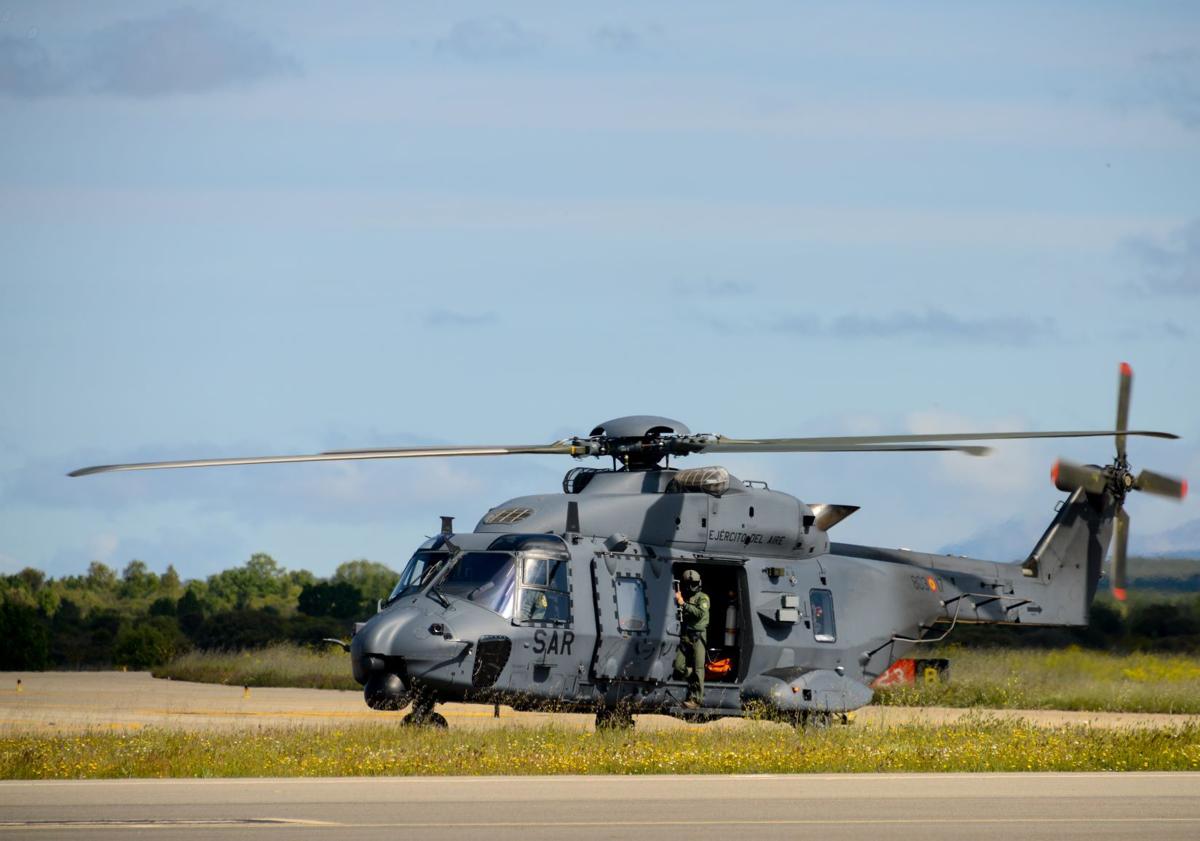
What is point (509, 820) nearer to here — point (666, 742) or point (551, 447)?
point (666, 742)

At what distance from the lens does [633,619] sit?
72.1 feet

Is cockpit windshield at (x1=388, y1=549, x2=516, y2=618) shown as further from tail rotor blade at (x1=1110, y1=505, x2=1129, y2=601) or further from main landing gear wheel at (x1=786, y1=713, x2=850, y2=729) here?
tail rotor blade at (x1=1110, y1=505, x2=1129, y2=601)

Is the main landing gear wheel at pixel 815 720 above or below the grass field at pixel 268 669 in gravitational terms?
above

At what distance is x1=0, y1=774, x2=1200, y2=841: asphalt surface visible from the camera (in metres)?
12.8

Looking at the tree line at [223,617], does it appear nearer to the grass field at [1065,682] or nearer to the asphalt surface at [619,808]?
the grass field at [1065,682]

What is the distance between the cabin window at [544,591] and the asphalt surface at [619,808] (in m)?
4.13

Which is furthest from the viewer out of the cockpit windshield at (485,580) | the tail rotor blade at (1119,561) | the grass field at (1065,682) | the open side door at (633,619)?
the grass field at (1065,682)

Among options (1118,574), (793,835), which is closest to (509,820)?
(793,835)

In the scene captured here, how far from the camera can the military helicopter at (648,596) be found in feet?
66.9

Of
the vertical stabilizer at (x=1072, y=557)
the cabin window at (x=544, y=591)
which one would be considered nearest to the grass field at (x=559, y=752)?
the cabin window at (x=544, y=591)

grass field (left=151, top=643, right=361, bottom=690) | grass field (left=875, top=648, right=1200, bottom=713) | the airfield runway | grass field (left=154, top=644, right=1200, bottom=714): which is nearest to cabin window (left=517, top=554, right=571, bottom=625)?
the airfield runway

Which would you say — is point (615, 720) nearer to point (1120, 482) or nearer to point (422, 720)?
point (422, 720)

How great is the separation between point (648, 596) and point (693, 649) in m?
0.96

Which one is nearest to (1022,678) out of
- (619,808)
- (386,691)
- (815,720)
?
(815,720)
